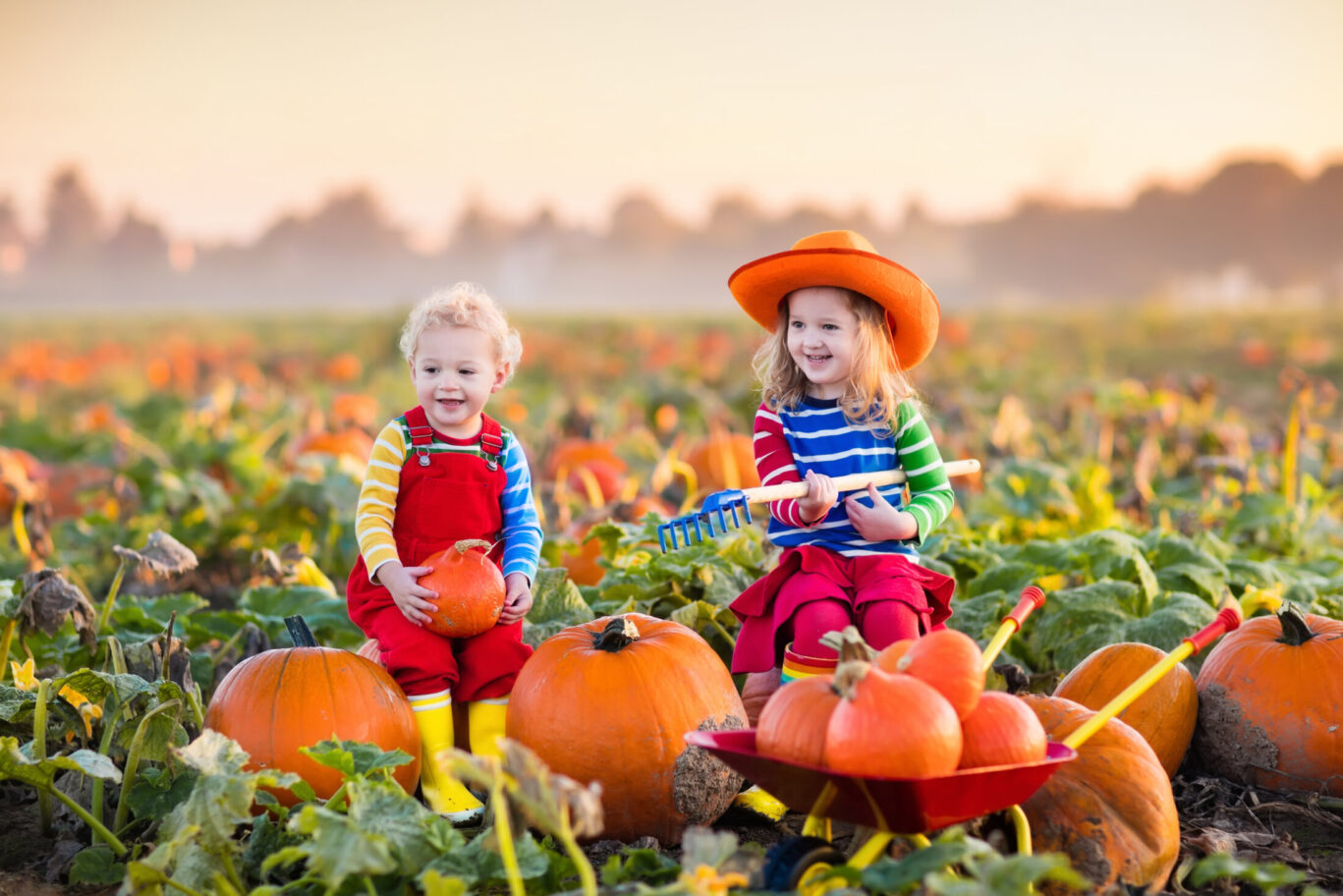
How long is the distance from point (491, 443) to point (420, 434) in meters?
0.19

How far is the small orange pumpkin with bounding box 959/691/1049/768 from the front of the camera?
2191 mm

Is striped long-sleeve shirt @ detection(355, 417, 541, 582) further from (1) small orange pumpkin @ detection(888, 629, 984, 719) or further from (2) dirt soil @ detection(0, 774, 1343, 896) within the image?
(1) small orange pumpkin @ detection(888, 629, 984, 719)

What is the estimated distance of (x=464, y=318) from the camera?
10.1ft

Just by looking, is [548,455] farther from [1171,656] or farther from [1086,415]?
[1171,656]

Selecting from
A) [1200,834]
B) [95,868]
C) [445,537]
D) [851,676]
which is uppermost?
[445,537]

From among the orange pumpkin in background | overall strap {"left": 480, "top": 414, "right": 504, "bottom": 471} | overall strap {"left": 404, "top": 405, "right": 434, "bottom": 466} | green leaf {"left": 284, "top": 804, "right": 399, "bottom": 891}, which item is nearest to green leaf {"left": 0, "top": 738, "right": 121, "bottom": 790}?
green leaf {"left": 284, "top": 804, "right": 399, "bottom": 891}

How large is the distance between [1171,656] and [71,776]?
8.31 ft

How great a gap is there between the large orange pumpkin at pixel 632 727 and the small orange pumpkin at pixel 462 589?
8.7 inches

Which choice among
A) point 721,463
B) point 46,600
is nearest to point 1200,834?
point 46,600

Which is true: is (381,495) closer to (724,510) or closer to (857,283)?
(724,510)

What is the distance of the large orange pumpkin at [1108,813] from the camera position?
245 cm

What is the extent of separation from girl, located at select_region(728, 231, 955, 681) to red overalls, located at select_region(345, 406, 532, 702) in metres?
0.62

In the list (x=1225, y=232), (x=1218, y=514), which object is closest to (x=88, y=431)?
(x=1218, y=514)

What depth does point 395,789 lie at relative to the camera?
2369 mm
